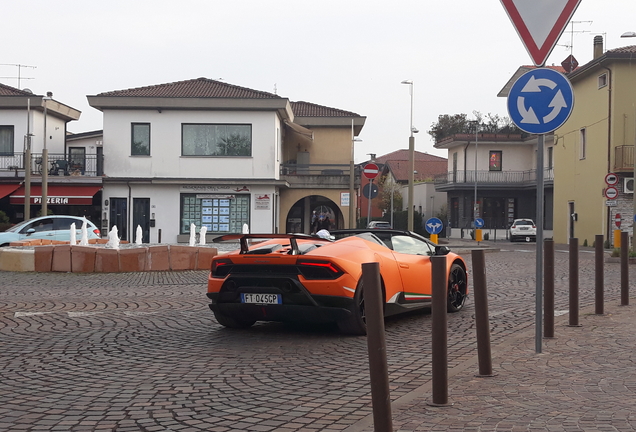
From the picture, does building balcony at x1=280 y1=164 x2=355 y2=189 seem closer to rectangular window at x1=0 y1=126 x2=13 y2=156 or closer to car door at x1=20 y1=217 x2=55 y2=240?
rectangular window at x1=0 y1=126 x2=13 y2=156

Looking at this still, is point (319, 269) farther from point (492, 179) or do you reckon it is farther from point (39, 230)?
point (492, 179)

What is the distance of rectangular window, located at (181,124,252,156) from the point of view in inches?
1548

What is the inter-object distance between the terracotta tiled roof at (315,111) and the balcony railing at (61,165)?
13.8 meters

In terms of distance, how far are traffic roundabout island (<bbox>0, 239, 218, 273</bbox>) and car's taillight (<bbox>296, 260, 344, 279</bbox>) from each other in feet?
39.6

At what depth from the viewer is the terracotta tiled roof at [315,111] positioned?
4813 centimetres

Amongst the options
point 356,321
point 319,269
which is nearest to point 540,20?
point 319,269

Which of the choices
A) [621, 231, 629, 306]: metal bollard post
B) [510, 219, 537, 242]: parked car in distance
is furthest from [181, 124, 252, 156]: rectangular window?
[621, 231, 629, 306]: metal bollard post

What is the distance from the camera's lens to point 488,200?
6494 cm

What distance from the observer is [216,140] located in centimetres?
3950

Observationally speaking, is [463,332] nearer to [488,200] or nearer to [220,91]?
[220,91]

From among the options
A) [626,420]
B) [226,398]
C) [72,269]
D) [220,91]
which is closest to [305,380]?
[226,398]

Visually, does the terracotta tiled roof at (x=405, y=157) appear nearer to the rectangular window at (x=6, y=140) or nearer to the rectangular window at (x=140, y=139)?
the rectangular window at (x=140, y=139)

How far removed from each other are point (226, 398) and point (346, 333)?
3.22 metres

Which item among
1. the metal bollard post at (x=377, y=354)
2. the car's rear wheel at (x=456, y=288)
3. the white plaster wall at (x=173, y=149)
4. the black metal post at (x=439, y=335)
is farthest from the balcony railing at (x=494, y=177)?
the metal bollard post at (x=377, y=354)
